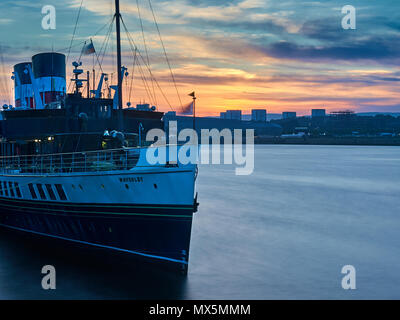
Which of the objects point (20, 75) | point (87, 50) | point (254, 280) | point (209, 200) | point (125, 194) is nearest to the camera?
point (125, 194)

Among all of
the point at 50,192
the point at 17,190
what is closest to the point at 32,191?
the point at 17,190

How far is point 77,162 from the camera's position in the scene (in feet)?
73.4

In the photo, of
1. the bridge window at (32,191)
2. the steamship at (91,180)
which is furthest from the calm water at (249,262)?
the bridge window at (32,191)

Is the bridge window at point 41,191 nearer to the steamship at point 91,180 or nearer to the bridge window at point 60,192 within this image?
the steamship at point 91,180

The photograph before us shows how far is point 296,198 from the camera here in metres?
58.8

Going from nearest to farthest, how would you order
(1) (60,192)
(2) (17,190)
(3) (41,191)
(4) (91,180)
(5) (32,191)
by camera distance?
(4) (91,180), (1) (60,192), (3) (41,191), (5) (32,191), (2) (17,190)

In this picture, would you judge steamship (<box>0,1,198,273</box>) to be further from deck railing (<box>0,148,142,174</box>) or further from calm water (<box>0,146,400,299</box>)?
calm water (<box>0,146,400,299</box>)

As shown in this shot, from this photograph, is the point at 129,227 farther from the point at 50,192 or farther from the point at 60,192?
the point at 50,192

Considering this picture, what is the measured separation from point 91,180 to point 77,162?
47.7 inches

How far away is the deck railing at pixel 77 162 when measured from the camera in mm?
22672

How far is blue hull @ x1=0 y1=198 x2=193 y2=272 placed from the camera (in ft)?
66.9
